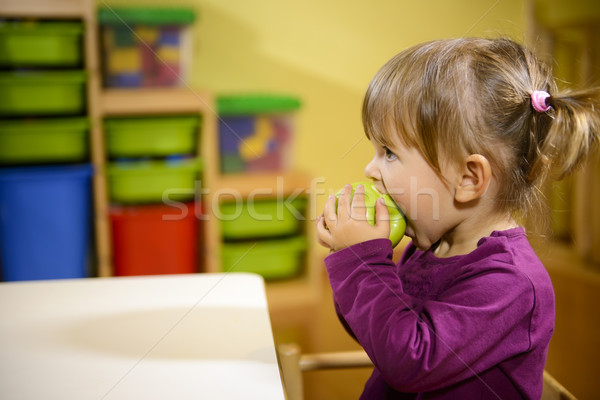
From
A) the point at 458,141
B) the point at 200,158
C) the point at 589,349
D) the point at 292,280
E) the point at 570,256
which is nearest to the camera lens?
the point at 458,141

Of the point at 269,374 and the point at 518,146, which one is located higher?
the point at 518,146

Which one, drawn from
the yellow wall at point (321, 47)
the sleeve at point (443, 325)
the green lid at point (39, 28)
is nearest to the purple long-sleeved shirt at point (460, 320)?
the sleeve at point (443, 325)

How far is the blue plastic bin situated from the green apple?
1.35 meters

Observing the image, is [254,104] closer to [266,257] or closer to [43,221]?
[266,257]

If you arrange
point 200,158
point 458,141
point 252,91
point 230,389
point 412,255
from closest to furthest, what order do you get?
point 230,389 → point 458,141 → point 412,255 → point 200,158 → point 252,91

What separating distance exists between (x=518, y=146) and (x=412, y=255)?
0.20m

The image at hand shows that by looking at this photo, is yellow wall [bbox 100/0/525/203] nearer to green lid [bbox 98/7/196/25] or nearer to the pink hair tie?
green lid [bbox 98/7/196/25]

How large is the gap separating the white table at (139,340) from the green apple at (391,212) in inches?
6.6

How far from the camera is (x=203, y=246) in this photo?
1989 millimetres

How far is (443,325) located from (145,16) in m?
1.55

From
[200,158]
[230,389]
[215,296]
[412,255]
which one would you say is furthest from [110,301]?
[200,158]

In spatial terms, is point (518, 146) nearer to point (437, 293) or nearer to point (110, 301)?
point (437, 293)

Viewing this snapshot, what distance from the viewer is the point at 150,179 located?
187 cm

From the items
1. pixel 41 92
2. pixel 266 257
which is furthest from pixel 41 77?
pixel 266 257
